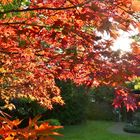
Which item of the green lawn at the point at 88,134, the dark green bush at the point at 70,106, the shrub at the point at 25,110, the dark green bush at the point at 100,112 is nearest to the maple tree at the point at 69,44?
the green lawn at the point at 88,134

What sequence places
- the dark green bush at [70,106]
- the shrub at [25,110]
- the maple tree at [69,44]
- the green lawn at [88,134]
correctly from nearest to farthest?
the maple tree at [69,44] → the green lawn at [88,134] → the shrub at [25,110] → the dark green bush at [70,106]

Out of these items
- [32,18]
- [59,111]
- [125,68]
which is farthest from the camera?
[59,111]

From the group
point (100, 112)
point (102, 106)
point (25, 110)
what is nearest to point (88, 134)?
point (25, 110)

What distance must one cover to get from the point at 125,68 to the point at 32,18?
158 centimetres

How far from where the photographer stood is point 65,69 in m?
5.36

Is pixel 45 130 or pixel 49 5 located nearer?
pixel 45 130

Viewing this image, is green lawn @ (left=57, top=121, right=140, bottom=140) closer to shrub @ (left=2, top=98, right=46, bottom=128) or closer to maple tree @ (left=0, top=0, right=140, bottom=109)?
shrub @ (left=2, top=98, right=46, bottom=128)

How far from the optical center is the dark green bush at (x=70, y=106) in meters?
21.5

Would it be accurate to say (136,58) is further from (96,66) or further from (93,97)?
(93,97)

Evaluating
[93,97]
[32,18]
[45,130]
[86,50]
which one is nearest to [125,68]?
[86,50]

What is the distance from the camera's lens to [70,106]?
2216 centimetres

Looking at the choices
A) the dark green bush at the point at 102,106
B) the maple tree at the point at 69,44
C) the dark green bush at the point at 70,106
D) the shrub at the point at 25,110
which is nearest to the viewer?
the maple tree at the point at 69,44

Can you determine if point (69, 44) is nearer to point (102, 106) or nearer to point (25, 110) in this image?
point (25, 110)

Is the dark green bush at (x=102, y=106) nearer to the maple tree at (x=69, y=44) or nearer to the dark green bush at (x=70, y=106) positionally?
the dark green bush at (x=70, y=106)
